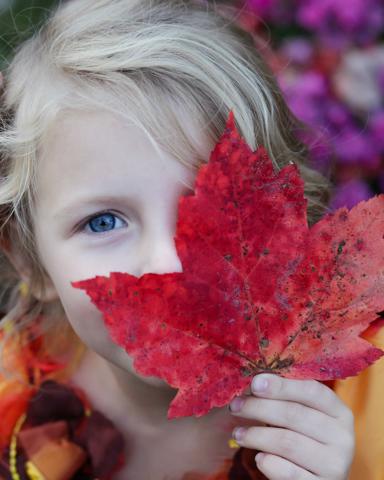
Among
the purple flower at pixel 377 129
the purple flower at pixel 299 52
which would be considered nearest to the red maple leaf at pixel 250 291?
the purple flower at pixel 377 129

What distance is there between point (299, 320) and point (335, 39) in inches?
67.8

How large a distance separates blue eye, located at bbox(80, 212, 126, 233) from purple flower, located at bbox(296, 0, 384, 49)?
1.51 metres

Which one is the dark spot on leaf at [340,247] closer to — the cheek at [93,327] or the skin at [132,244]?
the skin at [132,244]

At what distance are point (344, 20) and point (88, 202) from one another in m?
1.55

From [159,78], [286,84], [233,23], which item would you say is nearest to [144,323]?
[159,78]

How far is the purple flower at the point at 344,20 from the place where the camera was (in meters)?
2.22

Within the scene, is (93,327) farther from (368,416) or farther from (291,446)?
(368,416)

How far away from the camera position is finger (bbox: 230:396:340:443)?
33.8 inches

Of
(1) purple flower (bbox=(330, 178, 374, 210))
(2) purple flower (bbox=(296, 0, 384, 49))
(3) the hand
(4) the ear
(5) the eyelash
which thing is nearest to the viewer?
(3) the hand

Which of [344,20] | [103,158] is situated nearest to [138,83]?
[103,158]

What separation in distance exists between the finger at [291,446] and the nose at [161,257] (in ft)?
0.77

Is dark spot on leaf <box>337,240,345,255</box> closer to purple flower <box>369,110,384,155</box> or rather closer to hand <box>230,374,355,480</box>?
hand <box>230,374,355,480</box>

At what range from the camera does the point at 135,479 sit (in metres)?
1.23

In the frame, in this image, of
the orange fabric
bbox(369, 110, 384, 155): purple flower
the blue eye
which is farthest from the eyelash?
bbox(369, 110, 384, 155): purple flower
